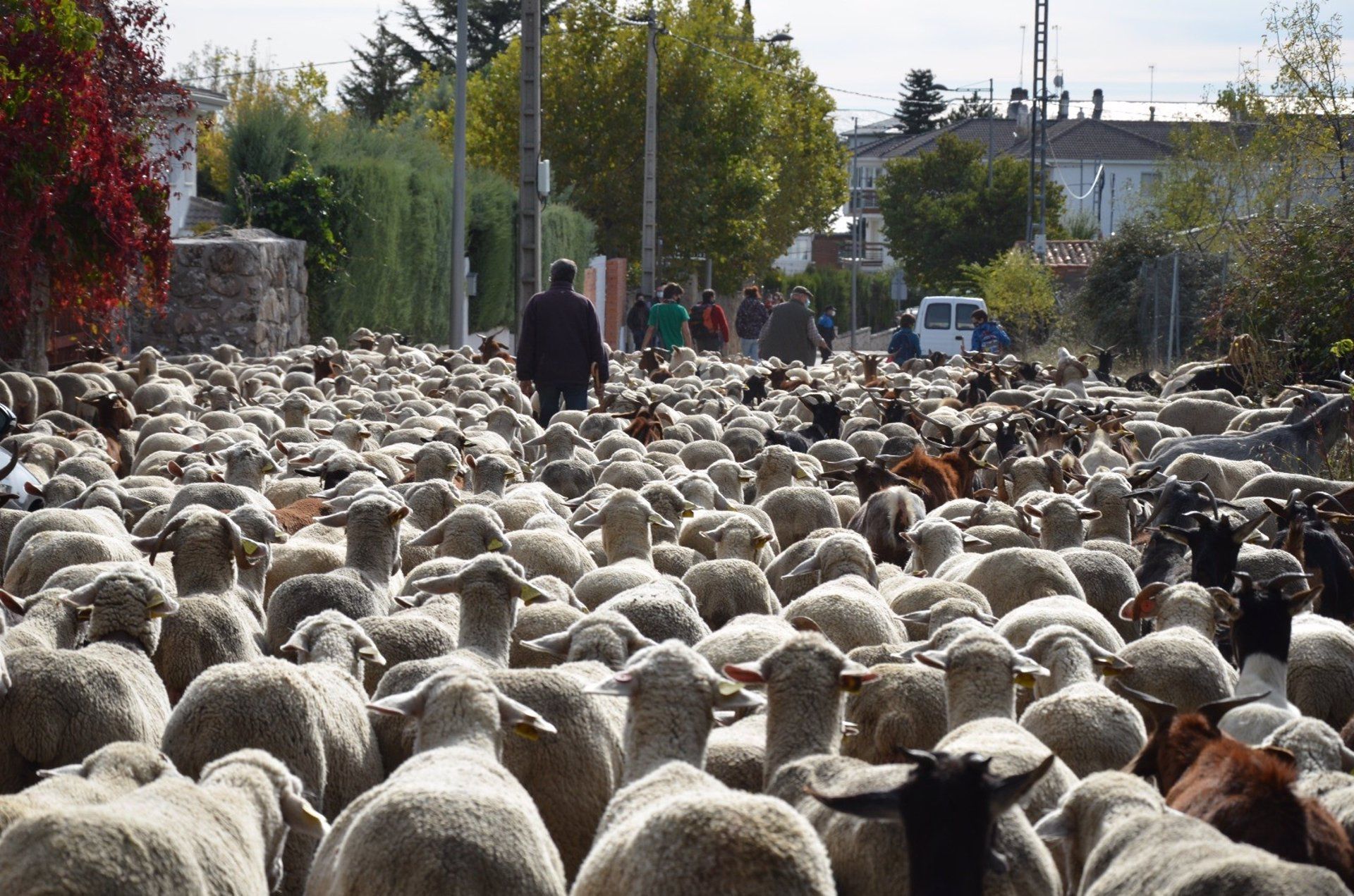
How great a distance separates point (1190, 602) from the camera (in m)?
6.39

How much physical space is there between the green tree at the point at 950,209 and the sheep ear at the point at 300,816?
5814 cm

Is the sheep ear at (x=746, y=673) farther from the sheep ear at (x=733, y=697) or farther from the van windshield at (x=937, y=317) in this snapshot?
the van windshield at (x=937, y=317)

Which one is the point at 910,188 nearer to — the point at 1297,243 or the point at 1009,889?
the point at 1297,243

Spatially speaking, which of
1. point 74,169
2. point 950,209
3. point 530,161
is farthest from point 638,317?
point 950,209

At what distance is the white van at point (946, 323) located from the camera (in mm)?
34656

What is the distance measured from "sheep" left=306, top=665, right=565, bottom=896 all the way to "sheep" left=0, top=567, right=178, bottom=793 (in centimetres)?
102

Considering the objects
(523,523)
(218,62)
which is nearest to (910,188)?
(218,62)

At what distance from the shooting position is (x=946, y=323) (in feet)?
116

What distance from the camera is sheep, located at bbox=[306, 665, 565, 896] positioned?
346cm

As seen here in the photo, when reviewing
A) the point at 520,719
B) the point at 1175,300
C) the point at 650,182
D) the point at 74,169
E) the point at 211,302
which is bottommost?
the point at 520,719

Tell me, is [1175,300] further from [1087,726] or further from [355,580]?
[1087,726]

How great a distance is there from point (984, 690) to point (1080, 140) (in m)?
84.1

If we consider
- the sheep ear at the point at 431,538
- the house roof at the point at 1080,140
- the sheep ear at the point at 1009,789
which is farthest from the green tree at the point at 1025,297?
the house roof at the point at 1080,140

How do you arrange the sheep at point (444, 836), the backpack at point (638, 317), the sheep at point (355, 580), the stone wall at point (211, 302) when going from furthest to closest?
1. the backpack at point (638, 317)
2. the stone wall at point (211, 302)
3. the sheep at point (355, 580)
4. the sheep at point (444, 836)
